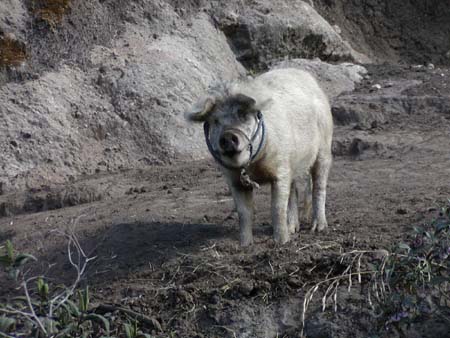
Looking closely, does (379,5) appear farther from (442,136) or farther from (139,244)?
(139,244)

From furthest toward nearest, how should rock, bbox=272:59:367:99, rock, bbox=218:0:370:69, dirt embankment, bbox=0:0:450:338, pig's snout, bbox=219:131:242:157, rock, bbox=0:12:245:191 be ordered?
rock, bbox=218:0:370:69
rock, bbox=272:59:367:99
rock, bbox=0:12:245:191
pig's snout, bbox=219:131:242:157
dirt embankment, bbox=0:0:450:338

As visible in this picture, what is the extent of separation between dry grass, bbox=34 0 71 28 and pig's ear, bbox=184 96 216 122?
5.35 metres

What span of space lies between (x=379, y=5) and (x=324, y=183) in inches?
319

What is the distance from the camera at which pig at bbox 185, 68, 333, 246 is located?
6871mm

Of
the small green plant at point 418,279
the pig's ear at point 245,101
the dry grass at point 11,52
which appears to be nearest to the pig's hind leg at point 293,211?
the pig's ear at point 245,101

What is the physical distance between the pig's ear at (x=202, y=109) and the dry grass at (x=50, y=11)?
5350 mm

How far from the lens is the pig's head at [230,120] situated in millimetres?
6801

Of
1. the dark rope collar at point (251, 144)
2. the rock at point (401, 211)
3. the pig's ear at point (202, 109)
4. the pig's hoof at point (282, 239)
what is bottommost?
the pig's hoof at point (282, 239)

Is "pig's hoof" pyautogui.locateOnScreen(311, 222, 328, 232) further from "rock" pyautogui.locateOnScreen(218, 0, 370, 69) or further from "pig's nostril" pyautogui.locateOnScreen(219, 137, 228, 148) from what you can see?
"rock" pyautogui.locateOnScreen(218, 0, 370, 69)

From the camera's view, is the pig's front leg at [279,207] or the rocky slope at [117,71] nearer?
the pig's front leg at [279,207]

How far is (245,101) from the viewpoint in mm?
6820

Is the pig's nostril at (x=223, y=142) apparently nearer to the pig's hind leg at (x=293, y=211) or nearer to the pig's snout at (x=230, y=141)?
the pig's snout at (x=230, y=141)

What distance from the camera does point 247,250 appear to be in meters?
7.00

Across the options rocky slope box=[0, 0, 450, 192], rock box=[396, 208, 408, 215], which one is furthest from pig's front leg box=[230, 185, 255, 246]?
rocky slope box=[0, 0, 450, 192]
